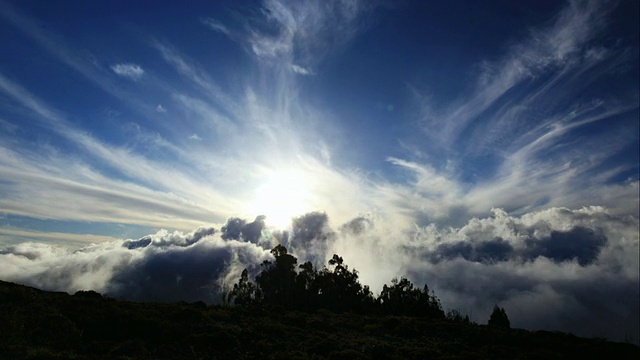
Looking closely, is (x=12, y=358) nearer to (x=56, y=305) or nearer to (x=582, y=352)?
(x=56, y=305)

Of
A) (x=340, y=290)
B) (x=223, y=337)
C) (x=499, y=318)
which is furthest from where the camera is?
(x=340, y=290)

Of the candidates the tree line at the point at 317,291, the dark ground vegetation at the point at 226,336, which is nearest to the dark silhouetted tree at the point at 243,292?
the tree line at the point at 317,291

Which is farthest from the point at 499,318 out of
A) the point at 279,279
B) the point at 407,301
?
the point at 279,279

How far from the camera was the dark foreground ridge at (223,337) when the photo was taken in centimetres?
2738

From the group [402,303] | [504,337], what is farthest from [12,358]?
[402,303]

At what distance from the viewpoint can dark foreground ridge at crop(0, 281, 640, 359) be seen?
27375 mm

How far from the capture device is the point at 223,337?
32.3m

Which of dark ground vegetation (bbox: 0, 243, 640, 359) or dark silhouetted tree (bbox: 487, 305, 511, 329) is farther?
dark silhouetted tree (bbox: 487, 305, 511, 329)

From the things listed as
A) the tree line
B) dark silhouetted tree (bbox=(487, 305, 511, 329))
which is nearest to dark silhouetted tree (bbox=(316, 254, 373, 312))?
the tree line

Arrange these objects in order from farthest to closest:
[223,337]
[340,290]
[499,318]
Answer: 1. [340,290]
2. [499,318]
3. [223,337]

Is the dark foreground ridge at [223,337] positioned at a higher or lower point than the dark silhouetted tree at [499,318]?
lower

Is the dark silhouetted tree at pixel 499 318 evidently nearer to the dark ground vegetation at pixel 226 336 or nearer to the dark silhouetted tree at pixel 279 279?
the dark ground vegetation at pixel 226 336

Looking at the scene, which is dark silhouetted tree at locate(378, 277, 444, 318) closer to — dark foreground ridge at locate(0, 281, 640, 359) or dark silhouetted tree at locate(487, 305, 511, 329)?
dark silhouetted tree at locate(487, 305, 511, 329)

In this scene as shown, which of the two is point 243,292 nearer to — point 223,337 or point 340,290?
point 340,290
